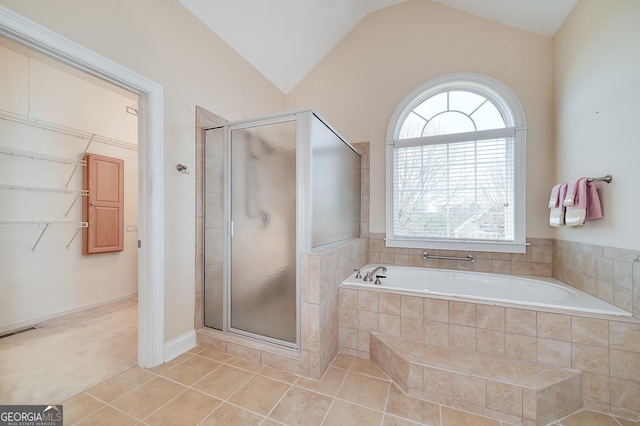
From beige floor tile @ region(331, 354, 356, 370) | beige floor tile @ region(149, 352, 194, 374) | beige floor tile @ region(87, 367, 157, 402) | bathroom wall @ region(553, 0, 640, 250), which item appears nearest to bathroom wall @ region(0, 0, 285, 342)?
beige floor tile @ region(149, 352, 194, 374)

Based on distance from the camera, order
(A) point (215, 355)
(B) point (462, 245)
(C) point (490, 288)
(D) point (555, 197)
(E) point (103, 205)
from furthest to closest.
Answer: (E) point (103, 205), (B) point (462, 245), (C) point (490, 288), (D) point (555, 197), (A) point (215, 355)

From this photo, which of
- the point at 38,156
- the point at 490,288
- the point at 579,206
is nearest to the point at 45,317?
the point at 38,156

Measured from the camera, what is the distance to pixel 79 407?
1.44 m

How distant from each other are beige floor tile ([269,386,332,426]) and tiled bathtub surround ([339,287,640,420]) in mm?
588

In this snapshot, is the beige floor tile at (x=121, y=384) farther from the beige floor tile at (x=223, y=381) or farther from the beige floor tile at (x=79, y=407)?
the beige floor tile at (x=223, y=381)

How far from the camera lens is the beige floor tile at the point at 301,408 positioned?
1.37m

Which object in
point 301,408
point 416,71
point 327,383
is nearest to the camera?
point 301,408

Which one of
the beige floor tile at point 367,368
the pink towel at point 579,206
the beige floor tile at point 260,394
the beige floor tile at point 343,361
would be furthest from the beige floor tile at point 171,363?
the pink towel at point 579,206

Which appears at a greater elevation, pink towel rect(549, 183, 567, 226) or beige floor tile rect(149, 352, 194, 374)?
pink towel rect(549, 183, 567, 226)

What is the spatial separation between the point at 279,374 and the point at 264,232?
1.03 m

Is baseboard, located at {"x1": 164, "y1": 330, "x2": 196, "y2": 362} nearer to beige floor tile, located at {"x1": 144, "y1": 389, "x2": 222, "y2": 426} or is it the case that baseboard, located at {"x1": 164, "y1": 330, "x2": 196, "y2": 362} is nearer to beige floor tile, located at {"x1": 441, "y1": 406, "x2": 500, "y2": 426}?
beige floor tile, located at {"x1": 144, "y1": 389, "x2": 222, "y2": 426}

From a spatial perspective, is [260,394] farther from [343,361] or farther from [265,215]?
[265,215]

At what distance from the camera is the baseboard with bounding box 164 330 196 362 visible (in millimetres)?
1910

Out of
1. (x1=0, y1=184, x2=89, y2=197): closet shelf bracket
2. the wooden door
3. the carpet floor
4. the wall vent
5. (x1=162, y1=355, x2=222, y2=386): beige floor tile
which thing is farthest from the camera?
the wooden door
